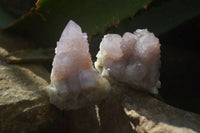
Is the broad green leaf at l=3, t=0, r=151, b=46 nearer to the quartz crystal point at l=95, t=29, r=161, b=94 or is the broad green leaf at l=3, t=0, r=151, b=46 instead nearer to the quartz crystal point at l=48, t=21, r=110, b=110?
the quartz crystal point at l=95, t=29, r=161, b=94

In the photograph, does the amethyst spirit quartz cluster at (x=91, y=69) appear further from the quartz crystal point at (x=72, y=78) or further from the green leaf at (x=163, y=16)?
the green leaf at (x=163, y=16)

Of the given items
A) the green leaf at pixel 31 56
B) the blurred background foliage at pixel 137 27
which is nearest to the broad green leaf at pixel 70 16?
the blurred background foliage at pixel 137 27

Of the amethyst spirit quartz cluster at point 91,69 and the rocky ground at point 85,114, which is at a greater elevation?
the amethyst spirit quartz cluster at point 91,69

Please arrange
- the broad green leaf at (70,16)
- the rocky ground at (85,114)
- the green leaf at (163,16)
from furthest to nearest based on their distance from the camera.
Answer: the green leaf at (163,16)
the broad green leaf at (70,16)
the rocky ground at (85,114)

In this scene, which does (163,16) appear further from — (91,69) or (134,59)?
(91,69)

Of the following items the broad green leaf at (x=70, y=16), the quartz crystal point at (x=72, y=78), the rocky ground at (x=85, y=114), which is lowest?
the rocky ground at (x=85, y=114)

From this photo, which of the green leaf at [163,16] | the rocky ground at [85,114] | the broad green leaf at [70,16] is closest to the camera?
the rocky ground at [85,114]
